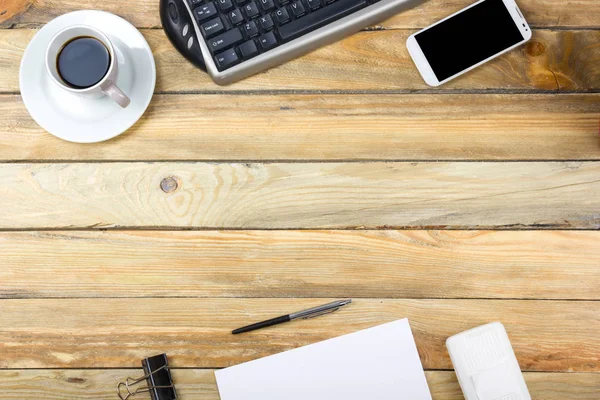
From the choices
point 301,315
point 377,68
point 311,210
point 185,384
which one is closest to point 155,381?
point 185,384

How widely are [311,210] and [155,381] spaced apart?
321 mm

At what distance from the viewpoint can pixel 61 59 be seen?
0.79 meters

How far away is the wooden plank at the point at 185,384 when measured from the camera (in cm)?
83

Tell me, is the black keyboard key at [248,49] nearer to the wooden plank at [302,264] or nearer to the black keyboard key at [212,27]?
the black keyboard key at [212,27]

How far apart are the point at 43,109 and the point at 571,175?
0.76 metres

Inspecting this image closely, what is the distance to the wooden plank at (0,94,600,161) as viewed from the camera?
852 mm

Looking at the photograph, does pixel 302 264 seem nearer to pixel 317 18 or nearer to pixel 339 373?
pixel 339 373

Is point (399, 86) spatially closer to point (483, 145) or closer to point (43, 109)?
point (483, 145)

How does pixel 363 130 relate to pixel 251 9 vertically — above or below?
below

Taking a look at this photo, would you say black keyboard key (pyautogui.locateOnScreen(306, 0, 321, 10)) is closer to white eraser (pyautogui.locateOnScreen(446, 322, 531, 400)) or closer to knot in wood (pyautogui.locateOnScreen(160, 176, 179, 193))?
knot in wood (pyautogui.locateOnScreen(160, 176, 179, 193))

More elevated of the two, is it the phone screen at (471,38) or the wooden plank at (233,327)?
the phone screen at (471,38)

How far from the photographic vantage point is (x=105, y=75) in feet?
2.53

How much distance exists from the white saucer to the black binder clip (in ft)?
1.05

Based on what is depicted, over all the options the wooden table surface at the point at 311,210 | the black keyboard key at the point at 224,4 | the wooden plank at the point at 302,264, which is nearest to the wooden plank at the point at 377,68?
the wooden table surface at the point at 311,210
